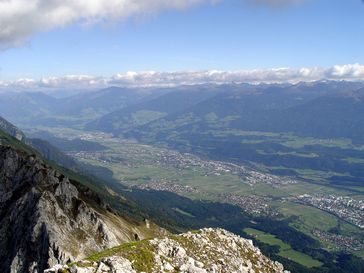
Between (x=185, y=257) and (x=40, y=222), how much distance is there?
37187 millimetres

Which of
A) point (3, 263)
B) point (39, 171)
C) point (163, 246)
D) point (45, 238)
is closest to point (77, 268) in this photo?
point (163, 246)

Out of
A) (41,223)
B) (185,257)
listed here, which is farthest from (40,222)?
(185,257)

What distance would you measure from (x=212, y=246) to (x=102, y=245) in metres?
31.2

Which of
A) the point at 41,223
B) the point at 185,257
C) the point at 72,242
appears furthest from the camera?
the point at 72,242

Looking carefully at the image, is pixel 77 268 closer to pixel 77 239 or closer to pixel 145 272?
pixel 145 272

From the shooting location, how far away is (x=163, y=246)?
63.4m

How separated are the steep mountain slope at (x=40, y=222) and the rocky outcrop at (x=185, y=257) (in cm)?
2549

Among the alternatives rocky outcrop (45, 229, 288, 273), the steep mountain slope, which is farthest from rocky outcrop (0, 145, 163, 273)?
rocky outcrop (45, 229, 288, 273)

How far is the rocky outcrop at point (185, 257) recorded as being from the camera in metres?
51.5

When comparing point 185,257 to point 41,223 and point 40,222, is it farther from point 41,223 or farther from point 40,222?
point 40,222

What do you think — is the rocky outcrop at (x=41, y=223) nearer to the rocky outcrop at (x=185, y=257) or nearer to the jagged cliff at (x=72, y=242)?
the jagged cliff at (x=72, y=242)

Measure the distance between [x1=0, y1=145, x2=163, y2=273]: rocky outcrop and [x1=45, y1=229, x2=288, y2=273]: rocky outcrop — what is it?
25466 millimetres

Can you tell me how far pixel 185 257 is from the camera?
208 feet

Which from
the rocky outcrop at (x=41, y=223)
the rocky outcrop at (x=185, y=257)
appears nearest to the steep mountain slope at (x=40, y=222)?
the rocky outcrop at (x=41, y=223)
